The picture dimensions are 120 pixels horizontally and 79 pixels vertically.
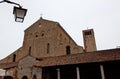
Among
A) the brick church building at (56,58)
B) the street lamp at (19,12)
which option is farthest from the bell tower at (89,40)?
the street lamp at (19,12)

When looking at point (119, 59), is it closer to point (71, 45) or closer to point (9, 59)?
point (71, 45)

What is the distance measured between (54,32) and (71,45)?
3.89 metres

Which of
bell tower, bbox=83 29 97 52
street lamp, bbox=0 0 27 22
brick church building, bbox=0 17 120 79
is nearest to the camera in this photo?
street lamp, bbox=0 0 27 22

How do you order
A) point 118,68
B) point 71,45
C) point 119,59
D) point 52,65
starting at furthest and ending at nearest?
point 71,45 → point 52,65 → point 118,68 → point 119,59

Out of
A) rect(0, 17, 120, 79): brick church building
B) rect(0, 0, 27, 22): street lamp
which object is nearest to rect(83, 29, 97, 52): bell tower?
rect(0, 17, 120, 79): brick church building

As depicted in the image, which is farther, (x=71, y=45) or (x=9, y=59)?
(x=9, y=59)

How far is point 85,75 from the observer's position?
665 inches

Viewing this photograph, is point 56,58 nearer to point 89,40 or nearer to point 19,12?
point 89,40

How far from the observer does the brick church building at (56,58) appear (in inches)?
621

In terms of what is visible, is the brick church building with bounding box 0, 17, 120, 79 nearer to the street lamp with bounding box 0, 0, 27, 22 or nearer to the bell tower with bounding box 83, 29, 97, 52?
the bell tower with bounding box 83, 29, 97, 52

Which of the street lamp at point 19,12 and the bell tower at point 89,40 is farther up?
the bell tower at point 89,40

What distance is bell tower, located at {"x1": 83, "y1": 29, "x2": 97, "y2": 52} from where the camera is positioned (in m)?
28.7

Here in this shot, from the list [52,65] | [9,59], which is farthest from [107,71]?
[9,59]

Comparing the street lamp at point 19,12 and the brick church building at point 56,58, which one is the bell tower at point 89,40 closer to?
the brick church building at point 56,58
